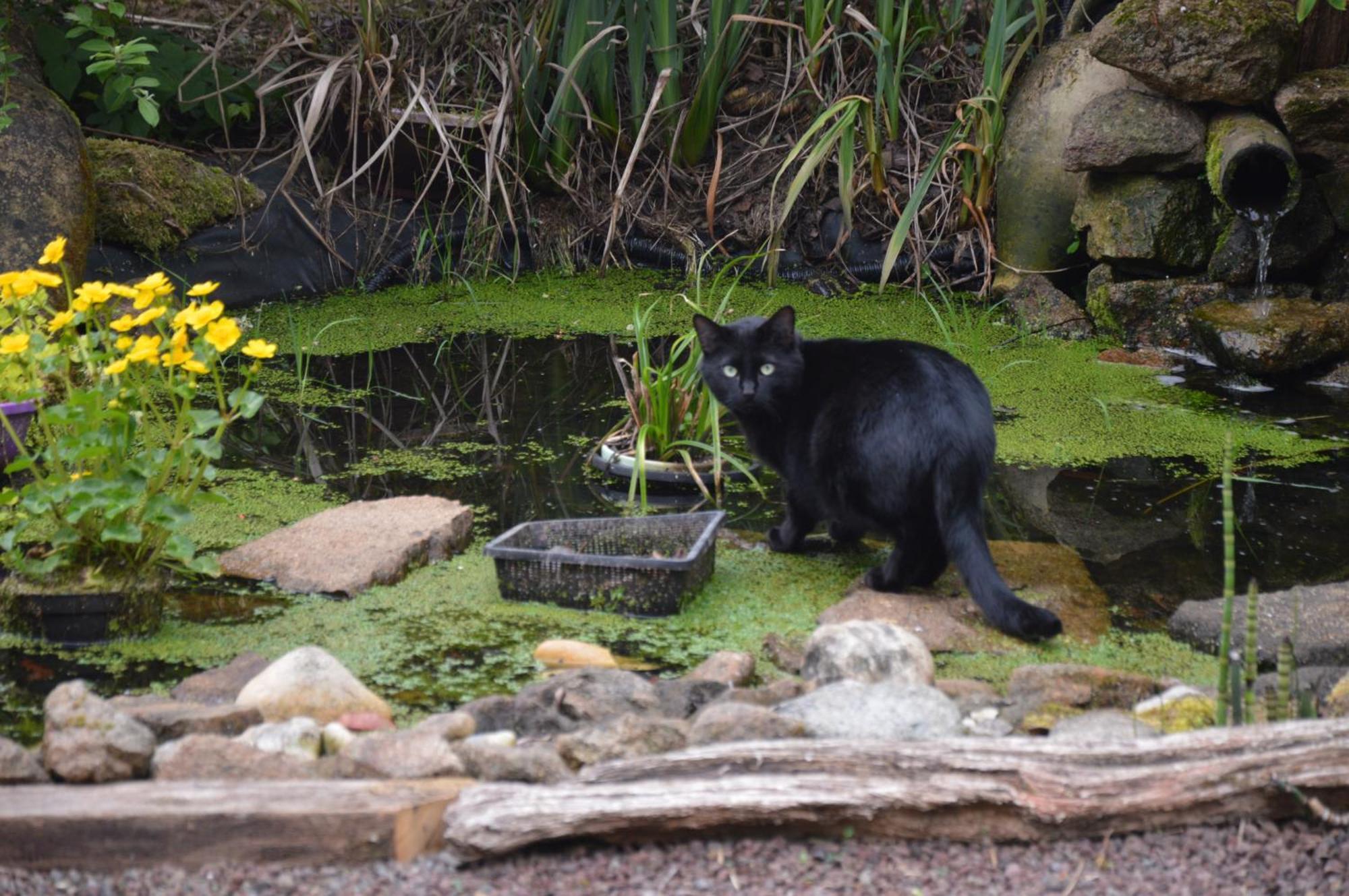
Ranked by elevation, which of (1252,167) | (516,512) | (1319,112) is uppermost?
(1319,112)

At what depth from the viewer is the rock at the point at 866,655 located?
2322 millimetres

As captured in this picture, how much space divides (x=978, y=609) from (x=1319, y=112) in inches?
118

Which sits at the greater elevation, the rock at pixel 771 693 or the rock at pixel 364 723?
the rock at pixel 771 693

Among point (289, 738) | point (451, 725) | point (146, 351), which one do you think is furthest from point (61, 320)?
point (451, 725)

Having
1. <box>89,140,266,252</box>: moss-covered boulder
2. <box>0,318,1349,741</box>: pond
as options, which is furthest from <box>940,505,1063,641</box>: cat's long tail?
<box>89,140,266,252</box>: moss-covered boulder

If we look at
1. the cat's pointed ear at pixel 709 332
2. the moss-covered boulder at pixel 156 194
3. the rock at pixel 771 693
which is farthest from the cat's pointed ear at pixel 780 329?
the moss-covered boulder at pixel 156 194

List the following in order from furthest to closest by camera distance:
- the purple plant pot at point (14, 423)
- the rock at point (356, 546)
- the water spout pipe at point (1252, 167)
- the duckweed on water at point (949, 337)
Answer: the water spout pipe at point (1252, 167) → the duckweed on water at point (949, 337) → the purple plant pot at point (14, 423) → the rock at point (356, 546)

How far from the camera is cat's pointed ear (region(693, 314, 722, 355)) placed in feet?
10.4

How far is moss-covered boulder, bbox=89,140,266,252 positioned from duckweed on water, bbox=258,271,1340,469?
0.54 meters

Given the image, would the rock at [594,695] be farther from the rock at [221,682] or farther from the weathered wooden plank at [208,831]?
the rock at [221,682]

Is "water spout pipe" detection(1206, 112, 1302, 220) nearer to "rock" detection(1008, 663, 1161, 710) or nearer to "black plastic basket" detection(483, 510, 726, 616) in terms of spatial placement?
"black plastic basket" detection(483, 510, 726, 616)

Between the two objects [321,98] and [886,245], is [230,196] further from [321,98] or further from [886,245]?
[886,245]

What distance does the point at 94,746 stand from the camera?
191cm

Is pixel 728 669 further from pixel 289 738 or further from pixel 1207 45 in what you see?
pixel 1207 45
